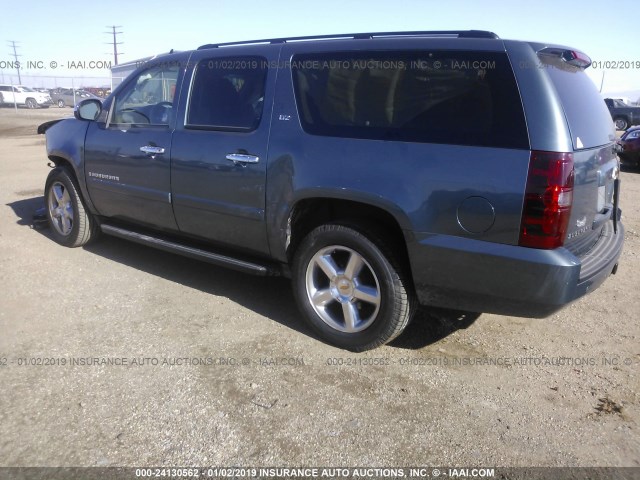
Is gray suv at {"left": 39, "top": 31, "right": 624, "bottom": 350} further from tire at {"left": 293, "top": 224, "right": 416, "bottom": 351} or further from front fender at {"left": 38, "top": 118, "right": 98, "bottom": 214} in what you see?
front fender at {"left": 38, "top": 118, "right": 98, "bottom": 214}

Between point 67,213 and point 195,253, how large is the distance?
2.08 m

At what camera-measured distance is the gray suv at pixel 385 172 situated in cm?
269

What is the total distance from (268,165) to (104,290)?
190 cm

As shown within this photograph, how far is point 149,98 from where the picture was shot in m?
4.61

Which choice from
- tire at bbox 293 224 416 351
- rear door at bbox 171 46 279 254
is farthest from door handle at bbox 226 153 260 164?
tire at bbox 293 224 416 351

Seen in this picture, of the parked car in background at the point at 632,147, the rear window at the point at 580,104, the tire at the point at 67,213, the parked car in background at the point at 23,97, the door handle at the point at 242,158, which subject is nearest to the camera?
the rear window at the point at 580,104

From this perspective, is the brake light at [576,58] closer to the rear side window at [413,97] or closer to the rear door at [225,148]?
the rear side window at [413,97]

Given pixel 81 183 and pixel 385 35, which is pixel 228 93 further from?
pixel 81 183

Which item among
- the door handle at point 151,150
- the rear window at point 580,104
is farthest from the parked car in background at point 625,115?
the door handle at point 151,150

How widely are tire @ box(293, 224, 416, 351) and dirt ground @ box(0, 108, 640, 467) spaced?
168 millimetres

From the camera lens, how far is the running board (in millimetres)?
3758

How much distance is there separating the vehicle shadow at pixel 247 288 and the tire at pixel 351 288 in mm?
248

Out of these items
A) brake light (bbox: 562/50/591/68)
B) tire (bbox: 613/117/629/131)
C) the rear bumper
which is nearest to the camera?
the rear bumper

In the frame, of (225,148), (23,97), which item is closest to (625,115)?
(225,148)
